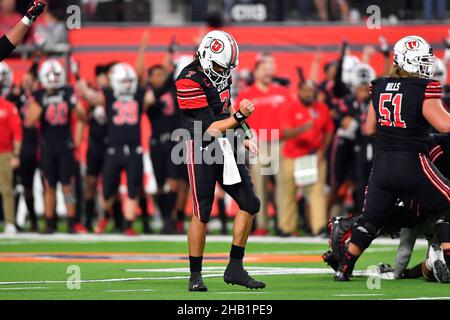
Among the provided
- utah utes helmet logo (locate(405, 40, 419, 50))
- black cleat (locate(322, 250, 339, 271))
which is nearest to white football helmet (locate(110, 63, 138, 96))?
black cleat (locate(322, 250, 339, 271))

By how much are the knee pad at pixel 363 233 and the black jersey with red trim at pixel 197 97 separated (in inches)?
60.0

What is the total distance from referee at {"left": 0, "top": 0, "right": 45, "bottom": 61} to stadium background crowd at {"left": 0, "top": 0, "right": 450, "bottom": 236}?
698cm

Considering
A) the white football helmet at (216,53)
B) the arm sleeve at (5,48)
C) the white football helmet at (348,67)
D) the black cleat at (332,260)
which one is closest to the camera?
the white football helmet at (216,53)

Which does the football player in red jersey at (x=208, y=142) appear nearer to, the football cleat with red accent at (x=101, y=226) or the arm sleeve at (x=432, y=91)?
the arm sleeve at (x=432, y=91)

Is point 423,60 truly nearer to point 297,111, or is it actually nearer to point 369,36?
point 297,111

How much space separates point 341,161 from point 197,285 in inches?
308

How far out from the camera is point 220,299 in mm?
8805

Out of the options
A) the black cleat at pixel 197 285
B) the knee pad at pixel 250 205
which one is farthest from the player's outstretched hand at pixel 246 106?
the black cleat at pixel 197 285

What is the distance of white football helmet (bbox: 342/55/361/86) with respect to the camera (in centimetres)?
1815

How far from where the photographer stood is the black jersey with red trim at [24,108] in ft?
60.4

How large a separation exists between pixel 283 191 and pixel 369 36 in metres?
3.67

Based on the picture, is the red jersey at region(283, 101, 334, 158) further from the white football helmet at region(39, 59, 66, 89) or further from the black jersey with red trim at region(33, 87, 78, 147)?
the white football helmet at region(39, 59, 66, 89)

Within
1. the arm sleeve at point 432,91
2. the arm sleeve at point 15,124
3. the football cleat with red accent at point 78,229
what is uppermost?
the arm sleeve at point 432,91

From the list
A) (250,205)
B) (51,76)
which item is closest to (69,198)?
(51,76)
